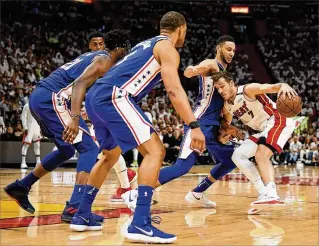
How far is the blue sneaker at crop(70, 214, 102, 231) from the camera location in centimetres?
435

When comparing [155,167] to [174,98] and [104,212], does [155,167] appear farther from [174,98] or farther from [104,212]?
[104,212]

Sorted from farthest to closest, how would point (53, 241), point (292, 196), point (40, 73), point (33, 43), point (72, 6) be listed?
point (72, 6) < point (33, 43) < point (40, 73) < point (292, 196) < point (53, 241)

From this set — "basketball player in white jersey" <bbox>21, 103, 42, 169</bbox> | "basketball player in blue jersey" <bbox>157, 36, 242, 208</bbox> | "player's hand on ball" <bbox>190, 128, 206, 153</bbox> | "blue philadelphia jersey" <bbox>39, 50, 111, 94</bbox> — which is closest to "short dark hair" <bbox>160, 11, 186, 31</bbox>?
"player's hand on ball" <bbox>190, 128, 206, 153</bbox>

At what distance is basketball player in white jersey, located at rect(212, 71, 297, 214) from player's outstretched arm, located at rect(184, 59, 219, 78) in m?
0.17

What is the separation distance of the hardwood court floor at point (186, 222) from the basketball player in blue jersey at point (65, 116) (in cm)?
22

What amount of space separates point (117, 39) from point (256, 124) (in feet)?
6.98

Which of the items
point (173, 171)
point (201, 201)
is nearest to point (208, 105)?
point (173, 171)

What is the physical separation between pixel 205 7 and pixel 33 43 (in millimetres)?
11094

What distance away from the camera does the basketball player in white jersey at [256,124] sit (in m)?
5.96

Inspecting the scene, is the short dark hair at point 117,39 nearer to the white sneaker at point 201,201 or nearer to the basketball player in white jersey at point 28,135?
the white sneaker at point 201,201

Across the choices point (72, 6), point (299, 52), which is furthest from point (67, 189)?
point (299, 52)

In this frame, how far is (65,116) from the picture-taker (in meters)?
5.21

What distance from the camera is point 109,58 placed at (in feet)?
16.1

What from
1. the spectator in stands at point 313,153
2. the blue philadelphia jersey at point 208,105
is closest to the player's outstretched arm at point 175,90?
the blue philadelphia jersey at point 208,105
